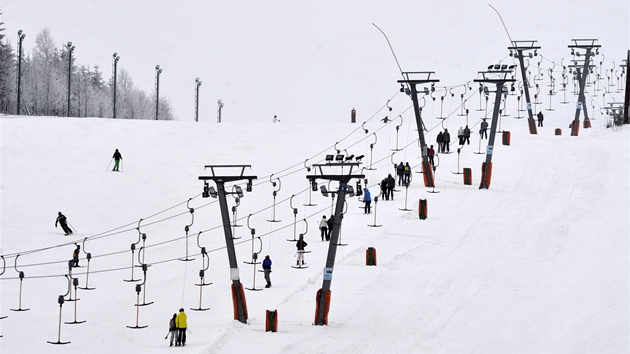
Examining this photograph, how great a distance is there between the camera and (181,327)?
89.6 ft

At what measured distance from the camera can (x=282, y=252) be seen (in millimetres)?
38031

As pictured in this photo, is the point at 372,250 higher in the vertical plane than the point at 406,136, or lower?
lower

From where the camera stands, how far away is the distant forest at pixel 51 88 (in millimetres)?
112562

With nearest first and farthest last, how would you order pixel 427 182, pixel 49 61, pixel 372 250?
1. pixel 372 250
2. pixel 427 182
3. pixel 49 61

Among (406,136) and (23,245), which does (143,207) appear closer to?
(23,245)

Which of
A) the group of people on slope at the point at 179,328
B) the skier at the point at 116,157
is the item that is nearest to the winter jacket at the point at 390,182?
the skier at the point at 116,157

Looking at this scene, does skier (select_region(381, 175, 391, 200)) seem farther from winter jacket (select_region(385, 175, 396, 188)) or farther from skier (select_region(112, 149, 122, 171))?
skier (select_region(112, 149, 122, 171))

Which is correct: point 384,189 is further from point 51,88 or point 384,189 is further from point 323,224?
point 51,88

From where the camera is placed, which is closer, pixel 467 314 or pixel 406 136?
pixel 467 314

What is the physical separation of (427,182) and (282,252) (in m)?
10.1

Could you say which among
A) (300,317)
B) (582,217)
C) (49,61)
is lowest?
(300,317)

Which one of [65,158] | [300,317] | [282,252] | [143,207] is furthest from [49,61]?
[300,317]

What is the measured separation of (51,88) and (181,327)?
99.6 m

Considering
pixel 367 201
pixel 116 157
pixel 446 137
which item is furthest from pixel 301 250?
pixel 116 157
